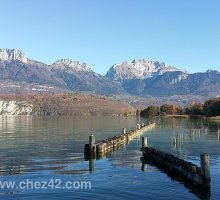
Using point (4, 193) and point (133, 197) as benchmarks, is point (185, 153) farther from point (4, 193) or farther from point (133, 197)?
point (4, 193)

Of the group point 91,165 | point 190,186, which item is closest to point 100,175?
point 91,165

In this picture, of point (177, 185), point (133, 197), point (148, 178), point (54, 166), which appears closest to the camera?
point (133, 197)

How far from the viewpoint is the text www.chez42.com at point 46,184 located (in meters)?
39.6

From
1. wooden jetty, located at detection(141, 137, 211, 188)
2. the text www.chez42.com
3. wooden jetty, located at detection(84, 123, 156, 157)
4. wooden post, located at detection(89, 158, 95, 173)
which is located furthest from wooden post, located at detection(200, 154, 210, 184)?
wooden jetty, located at detection(84, 123, 156, 157)

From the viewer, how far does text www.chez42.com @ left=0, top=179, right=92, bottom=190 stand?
39625 mm

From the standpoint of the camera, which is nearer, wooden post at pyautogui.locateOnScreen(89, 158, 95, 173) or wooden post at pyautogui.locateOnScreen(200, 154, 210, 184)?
wooden post at pyautogui.locateOnScreen(200, 154, 210, 184)

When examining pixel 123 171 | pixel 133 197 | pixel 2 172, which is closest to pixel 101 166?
pixel 123 171

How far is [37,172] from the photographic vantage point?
48469 millimetres

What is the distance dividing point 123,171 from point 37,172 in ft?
36.7

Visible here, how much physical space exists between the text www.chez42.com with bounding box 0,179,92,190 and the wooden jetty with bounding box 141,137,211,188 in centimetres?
1182

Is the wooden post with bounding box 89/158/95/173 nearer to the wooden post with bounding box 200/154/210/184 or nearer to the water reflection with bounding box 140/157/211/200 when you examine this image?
the water reflection with bounding box 140/157/211/200

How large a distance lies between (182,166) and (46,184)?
1717cm

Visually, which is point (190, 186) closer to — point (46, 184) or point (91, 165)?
point (46, 184)

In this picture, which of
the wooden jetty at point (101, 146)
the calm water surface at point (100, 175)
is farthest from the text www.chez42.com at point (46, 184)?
the wooden jetty at point (101, 146)
